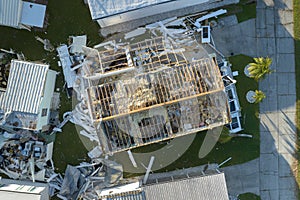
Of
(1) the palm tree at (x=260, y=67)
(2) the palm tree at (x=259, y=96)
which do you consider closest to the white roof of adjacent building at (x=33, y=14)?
(1) the palm tree at (x=260, y=67)

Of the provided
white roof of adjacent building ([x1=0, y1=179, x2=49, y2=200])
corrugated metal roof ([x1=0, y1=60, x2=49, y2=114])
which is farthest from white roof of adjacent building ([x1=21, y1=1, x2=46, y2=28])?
white roof of adjacent building ([x1=0, y1=179, x2=49, y2=200])

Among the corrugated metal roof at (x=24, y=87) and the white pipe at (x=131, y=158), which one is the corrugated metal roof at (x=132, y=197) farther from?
the corrugated metal roof at (x=24, y=87)

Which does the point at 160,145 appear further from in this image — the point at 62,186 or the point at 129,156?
the point at 62,186

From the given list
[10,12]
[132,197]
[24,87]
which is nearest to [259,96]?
[132,197]

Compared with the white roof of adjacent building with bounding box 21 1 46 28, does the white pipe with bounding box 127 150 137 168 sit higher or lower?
lower

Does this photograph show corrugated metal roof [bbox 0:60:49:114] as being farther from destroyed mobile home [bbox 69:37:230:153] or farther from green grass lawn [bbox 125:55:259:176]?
green grass lawn [bbox 125:55:259:176]
